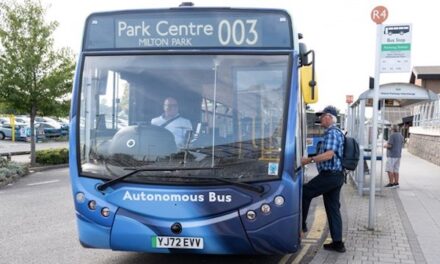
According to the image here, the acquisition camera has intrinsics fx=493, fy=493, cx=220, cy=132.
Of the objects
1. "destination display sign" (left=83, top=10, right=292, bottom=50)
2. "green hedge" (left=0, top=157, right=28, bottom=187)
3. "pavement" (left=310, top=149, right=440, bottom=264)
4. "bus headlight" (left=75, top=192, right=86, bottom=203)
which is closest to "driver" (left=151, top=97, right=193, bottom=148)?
"destination display sign" (left=83, top=10, right=292, bottom=50)

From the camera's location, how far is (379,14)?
712cm

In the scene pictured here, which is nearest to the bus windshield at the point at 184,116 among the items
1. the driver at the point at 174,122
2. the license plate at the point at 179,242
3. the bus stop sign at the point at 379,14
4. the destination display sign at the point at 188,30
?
the driver at the point at 174,122

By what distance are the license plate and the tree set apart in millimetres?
13337

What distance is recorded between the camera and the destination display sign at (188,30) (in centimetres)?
507

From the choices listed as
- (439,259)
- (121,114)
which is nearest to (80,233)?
(121,114)

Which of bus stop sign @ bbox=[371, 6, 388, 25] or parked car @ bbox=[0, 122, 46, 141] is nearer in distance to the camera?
bus stop sign @ bbox=[371, 6, 388, 25]

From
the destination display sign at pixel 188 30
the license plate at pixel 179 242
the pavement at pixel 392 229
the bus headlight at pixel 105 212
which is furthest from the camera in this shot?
the pavement at pixel 392 229

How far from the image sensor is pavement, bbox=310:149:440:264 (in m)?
5.93

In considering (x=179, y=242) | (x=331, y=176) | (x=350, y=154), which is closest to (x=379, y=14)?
(x=350, y=154)

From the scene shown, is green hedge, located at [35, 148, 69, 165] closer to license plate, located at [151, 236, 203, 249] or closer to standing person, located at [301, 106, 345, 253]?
standing person, located at [301, 106, 345, 253]

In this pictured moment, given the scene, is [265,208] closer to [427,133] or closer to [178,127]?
[178,127]

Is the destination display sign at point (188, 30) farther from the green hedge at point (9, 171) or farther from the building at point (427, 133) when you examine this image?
the building at point (427, 133)

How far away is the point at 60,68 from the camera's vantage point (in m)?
17.3

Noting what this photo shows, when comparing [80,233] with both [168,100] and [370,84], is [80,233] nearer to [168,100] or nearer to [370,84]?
[168,100]
